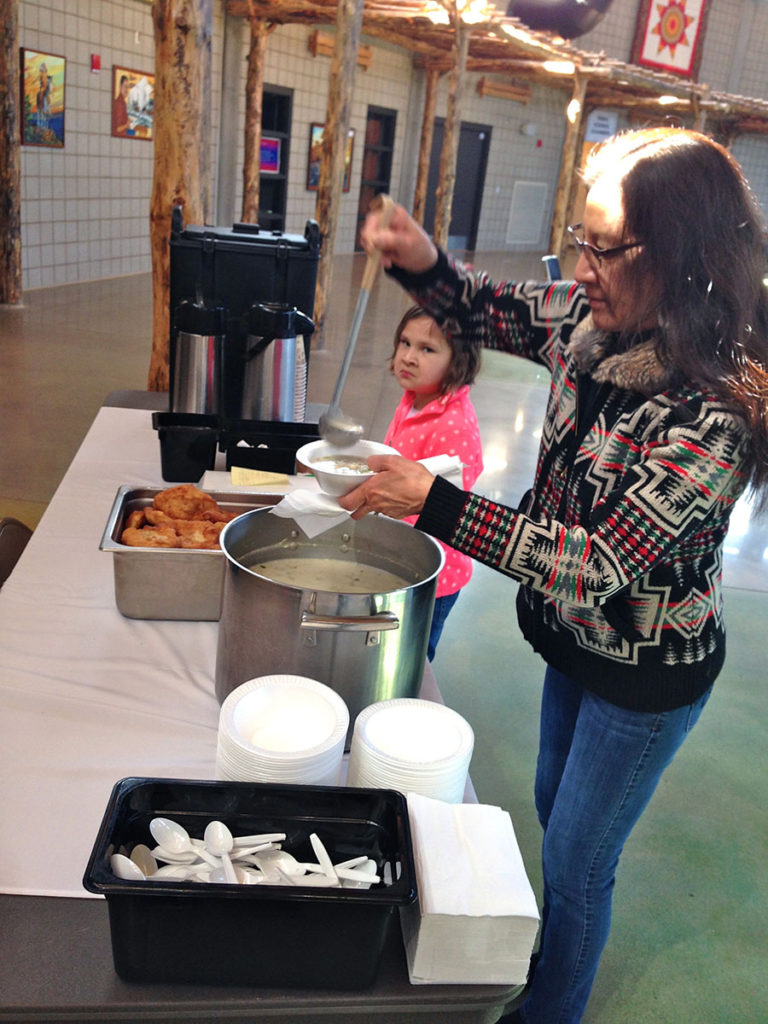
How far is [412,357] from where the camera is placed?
7.66 ft

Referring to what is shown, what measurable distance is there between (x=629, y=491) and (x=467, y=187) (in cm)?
1628

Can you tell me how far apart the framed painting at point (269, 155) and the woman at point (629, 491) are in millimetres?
10904

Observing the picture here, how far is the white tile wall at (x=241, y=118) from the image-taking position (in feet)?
26.3

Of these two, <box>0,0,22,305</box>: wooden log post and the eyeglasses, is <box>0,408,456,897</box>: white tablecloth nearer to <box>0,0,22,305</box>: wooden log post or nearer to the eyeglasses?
the eyeglasses

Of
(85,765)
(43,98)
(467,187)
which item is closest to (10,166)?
(43,98)

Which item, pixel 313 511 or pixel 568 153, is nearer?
pixel 313 511

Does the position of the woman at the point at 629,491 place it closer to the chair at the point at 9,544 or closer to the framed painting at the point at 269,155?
the chair at the point at 9,544

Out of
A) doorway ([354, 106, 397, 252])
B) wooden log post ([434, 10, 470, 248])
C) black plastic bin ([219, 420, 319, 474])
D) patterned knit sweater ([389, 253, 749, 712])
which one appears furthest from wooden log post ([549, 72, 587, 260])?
patterned knit sweater ([389, 253, 749, 712])

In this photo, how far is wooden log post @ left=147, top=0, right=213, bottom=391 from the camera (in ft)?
14.1

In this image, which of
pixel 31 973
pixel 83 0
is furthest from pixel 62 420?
pixel 83 0

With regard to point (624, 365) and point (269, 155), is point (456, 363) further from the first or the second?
point (269, 155)

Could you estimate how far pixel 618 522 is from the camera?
1.16 meters

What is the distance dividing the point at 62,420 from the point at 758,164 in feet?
64.1

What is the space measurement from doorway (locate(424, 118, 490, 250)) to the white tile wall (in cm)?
18
